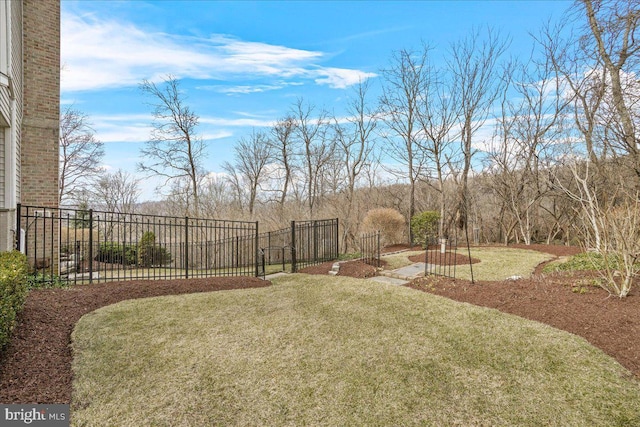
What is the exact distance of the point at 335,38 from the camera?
9672mm

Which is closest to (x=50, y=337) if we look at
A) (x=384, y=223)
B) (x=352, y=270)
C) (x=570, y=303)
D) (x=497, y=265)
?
(x=352, y=270)

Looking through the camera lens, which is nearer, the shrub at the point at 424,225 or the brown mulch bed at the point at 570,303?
the brown mulch bed at the point at 570,303

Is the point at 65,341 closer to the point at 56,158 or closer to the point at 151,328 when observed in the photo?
the point at 151,328

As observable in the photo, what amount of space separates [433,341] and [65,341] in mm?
4358

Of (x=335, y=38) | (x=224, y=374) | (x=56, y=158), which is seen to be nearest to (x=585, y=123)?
(x=335, y=38)

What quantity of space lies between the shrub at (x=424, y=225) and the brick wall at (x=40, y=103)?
41.1 feet

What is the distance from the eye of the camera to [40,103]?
24.0 ft

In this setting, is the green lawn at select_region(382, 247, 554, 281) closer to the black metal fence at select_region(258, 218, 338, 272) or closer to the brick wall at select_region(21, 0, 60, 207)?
the black metal fence at select_region(258, 218, 338, 272)

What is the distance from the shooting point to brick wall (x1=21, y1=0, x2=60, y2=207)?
7102 millimetres

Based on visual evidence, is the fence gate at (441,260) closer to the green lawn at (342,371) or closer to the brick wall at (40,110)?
the green lawn at (342,371)

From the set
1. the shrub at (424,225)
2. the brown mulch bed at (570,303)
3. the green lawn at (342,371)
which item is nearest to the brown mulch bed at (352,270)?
the brown mulch bed at (570,303)

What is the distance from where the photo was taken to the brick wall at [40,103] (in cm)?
710

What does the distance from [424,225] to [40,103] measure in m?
13.3

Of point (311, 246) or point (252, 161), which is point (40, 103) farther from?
point (252, 161)
